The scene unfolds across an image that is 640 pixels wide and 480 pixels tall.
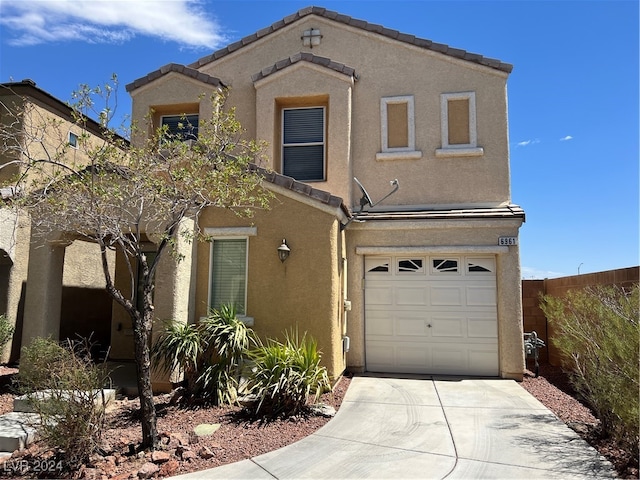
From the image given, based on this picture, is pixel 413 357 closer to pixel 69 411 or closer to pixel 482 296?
pixel 482 296

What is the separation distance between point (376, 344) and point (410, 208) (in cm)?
345

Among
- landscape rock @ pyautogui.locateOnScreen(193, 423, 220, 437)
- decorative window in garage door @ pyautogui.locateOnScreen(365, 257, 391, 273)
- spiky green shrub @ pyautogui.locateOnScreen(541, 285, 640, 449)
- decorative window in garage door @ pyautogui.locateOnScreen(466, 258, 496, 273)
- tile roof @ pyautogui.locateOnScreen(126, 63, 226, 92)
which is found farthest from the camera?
tile roof @ pyautogui.locateOnScreen(126, 63, 226, 92)

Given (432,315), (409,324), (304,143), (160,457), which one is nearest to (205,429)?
(160,457)

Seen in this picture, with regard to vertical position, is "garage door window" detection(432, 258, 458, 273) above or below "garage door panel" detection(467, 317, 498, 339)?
above

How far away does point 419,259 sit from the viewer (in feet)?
35.9

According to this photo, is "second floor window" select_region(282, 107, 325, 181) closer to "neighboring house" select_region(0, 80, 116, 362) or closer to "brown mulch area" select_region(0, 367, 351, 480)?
"neighboring house" select_region(0, 80, 116, 362)

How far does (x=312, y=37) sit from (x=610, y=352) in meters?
10.6

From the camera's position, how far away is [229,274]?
9789 mm

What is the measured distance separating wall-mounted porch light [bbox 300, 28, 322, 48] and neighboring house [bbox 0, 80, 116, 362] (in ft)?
20.0

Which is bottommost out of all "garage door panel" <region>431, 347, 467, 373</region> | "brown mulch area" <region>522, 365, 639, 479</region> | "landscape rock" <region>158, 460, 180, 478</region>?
"landscape rock" <region>158, 460, 180, 478</region>

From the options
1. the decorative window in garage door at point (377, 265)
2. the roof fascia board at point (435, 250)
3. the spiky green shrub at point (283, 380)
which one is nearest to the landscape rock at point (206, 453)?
the spiky green shrub at point (283, 380)

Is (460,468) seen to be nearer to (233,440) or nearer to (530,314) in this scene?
(233,440)

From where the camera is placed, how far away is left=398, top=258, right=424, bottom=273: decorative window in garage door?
10.9 metres

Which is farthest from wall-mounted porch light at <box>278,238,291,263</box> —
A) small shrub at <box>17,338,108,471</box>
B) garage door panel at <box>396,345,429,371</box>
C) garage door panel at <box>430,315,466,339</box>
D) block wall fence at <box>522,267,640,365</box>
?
block wall fence at <box>522,267,640,365</box>
